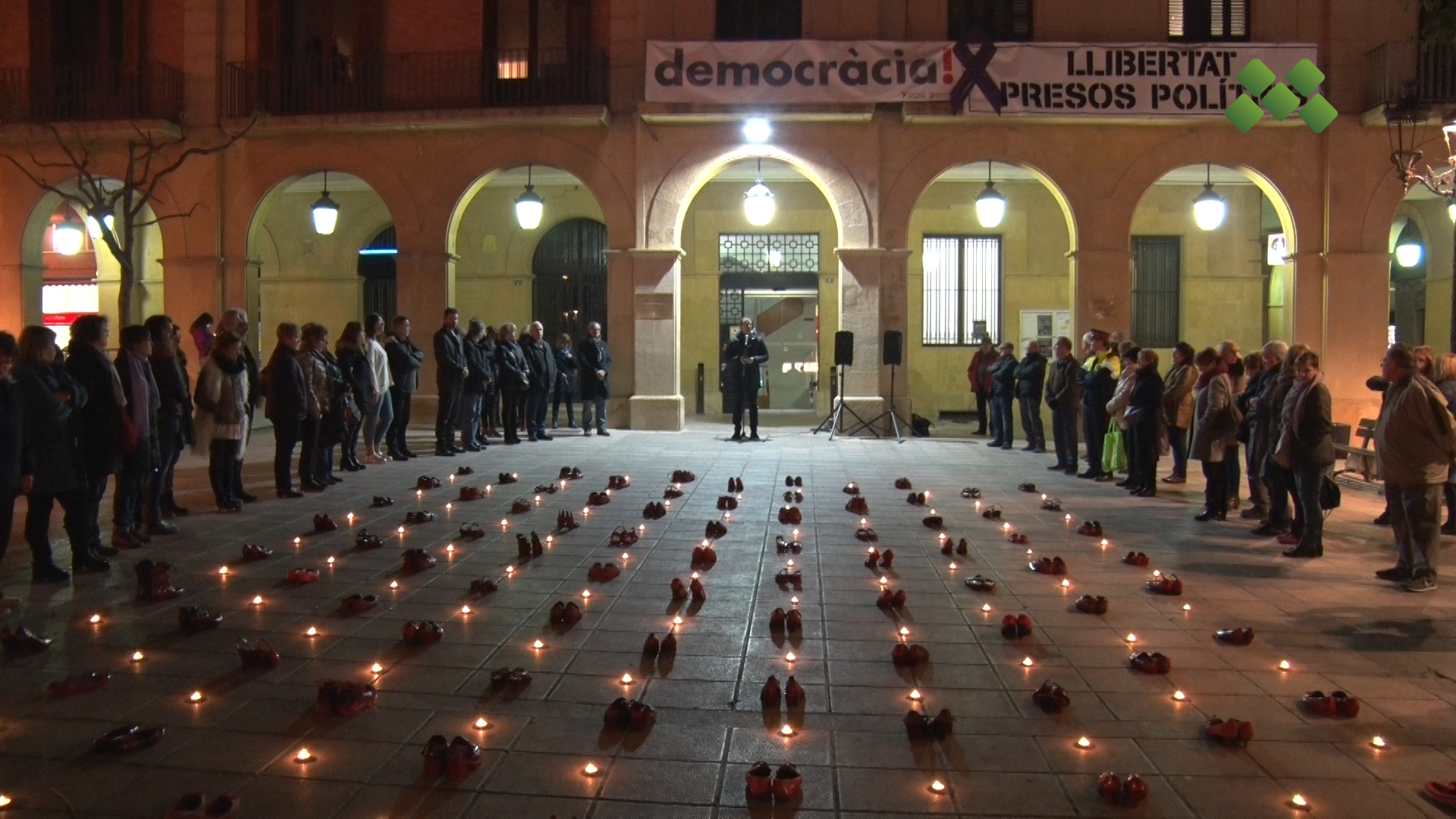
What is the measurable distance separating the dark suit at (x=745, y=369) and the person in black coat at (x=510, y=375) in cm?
307

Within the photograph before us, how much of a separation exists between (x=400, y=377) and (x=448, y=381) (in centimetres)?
76

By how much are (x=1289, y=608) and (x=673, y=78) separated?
13.5 meters

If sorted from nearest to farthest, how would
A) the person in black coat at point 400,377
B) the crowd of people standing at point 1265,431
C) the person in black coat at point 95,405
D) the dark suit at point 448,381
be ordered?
the crowd of people standing at point 1265,431, the person in black coat at point 95,405, the person in black coat at point 400,377, the dark suit at point 448,381

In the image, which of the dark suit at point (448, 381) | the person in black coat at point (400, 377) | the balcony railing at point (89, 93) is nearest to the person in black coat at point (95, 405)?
the person in black coat at point (400, 377)

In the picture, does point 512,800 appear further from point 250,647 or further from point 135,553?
point 135,553

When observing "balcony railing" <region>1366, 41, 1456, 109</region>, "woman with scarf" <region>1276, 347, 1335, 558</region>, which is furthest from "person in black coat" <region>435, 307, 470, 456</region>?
"balcony railing" <region>1366, 41, 1456, 109</region>

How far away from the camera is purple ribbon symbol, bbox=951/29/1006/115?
17203mm

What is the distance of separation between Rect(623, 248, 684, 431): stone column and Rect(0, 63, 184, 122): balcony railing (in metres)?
8.35

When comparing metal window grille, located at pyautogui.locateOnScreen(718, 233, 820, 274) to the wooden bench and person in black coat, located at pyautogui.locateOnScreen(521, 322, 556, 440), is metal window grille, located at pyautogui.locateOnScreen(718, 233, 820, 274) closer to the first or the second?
person in black coat, located at pyautogui.locateOnScreen(521, 322, 556, 440)

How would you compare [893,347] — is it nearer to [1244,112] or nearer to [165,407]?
[1244,112]

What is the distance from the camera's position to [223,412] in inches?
372

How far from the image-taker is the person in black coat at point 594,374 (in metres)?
16.9

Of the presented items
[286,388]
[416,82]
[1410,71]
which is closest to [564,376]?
[416,82]

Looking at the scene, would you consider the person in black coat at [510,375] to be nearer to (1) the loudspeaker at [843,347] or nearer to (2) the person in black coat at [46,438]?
(1) the loudspeaker at [843,347]
